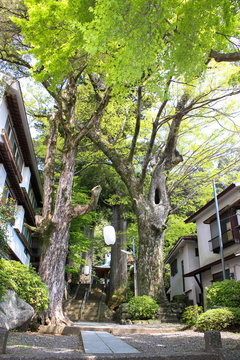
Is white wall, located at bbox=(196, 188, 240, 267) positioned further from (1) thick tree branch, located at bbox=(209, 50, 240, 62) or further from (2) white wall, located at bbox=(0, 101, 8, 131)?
(2) white wall, located at bbox=(0, 101, 8, 131)

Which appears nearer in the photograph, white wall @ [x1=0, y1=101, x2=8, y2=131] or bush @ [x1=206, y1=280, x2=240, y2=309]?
bush @ [x1=206, y1=280, x2=240, y2=309]

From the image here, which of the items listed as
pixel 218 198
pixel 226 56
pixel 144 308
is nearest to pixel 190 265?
pixel 218 198

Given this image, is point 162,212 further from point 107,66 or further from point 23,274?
point 107,66

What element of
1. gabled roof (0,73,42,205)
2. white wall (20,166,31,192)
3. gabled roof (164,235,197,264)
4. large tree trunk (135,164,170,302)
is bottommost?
large tree trunk (135,164,170,302)

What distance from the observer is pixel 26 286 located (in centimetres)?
837

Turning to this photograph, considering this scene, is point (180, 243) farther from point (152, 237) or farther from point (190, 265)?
point (152, 237)

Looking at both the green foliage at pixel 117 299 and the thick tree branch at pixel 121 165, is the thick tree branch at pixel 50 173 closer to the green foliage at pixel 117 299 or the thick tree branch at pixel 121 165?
the thick tree branch at pixel 121 165

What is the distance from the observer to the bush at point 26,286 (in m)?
8.23

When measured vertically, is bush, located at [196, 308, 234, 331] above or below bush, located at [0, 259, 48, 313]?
below

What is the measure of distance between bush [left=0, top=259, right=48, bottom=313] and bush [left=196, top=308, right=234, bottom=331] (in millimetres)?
4623

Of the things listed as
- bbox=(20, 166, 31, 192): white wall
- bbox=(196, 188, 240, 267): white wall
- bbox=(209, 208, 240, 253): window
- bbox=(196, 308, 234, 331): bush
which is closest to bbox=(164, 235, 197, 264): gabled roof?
bbox=(196, 188, 240, 267): white wall

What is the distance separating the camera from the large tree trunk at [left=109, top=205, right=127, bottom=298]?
19891 mm

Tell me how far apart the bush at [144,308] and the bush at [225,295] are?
2.08m

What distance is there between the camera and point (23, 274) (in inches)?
336
